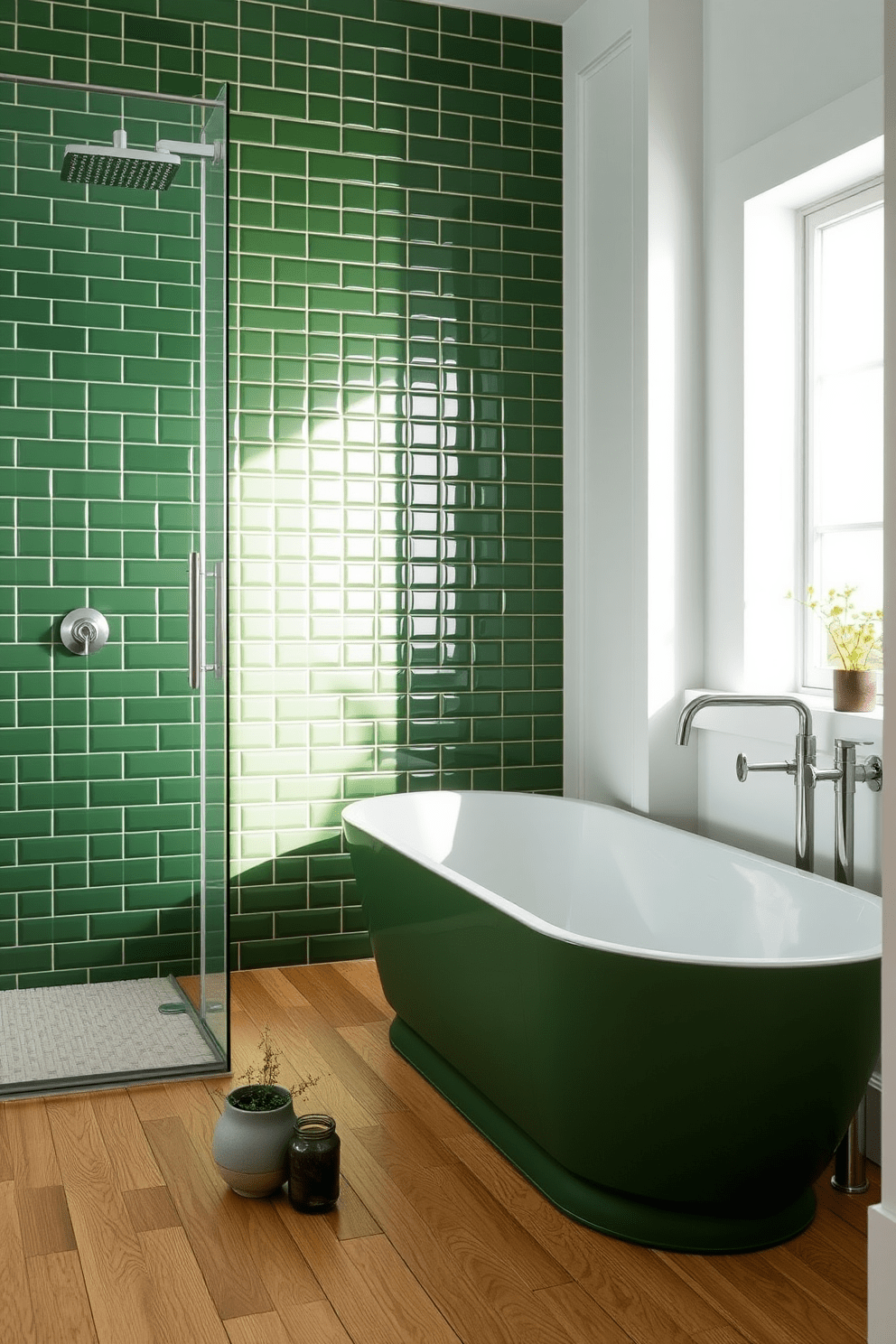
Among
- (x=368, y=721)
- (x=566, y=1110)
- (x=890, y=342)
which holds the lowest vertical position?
(x=566, y=1110)

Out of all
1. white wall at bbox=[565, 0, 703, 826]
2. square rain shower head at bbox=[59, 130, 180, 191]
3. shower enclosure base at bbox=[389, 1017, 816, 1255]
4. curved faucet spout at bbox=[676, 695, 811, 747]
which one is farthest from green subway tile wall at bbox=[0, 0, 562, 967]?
shower enclosure base at bbox=[389, 1017, 816, 1255]

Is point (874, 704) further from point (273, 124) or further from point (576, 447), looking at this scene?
point (273, 124)

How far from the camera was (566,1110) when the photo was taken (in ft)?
7.49

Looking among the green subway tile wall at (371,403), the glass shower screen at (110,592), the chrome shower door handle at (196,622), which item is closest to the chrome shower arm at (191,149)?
the glass shower screen at (110,592)

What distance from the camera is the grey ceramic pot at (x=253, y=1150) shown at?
2416 mm

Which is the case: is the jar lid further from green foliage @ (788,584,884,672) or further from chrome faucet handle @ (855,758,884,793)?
green foliage @ (788,584,884,672)

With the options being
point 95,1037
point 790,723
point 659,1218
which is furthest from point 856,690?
point 95,1037

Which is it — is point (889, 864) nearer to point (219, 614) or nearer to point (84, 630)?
point (219, 614)

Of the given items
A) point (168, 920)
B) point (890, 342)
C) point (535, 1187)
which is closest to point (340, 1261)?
point (535, 1187)

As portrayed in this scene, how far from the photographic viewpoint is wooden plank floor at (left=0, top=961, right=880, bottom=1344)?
6.62 feet

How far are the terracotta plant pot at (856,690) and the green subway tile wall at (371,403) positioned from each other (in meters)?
1.46

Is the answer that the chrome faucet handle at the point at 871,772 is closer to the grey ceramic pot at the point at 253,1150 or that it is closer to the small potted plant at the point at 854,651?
the small potted plant at the point at 854,651

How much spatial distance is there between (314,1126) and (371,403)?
247 cm

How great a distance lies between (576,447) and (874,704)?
1.62 meters
